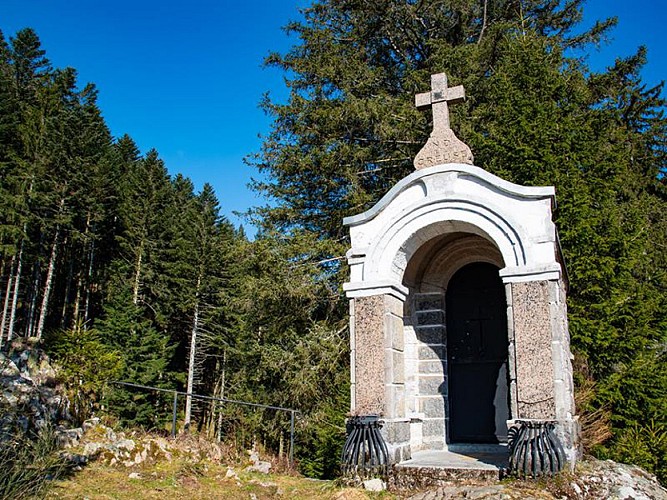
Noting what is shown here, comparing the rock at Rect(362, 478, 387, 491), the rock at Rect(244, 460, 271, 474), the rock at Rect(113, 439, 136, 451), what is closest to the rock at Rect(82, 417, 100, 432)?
the rock at Rect(113, 439, 136, 451)

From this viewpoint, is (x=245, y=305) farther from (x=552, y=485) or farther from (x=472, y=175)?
(x=552, y=485)

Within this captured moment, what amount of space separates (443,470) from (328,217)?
10.1m

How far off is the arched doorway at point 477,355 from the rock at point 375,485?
166 cm

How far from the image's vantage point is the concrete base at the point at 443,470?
536 centimetres

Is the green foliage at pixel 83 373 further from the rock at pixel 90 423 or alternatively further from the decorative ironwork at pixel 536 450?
the decorative ironwork at pixel 536 450

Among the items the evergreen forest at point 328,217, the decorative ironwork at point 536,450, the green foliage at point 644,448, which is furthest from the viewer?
the evergreen forest at point 328,217

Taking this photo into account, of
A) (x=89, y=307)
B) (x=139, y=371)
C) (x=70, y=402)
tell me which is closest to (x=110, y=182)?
(x=89, y=307)

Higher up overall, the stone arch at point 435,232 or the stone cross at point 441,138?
the stone cross at point 441,138

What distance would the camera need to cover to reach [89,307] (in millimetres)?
24688

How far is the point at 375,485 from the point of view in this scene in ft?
18.4

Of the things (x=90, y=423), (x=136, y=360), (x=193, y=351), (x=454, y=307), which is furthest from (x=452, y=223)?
(x=193, y=351)

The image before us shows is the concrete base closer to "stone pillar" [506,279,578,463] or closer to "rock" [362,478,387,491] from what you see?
"rock" [362,478,387,491]

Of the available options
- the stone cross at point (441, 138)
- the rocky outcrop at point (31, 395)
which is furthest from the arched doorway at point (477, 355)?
the rocky outcrop at point (31, 395)

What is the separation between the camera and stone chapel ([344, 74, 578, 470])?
5480 mm
